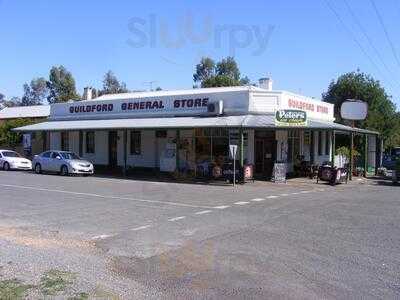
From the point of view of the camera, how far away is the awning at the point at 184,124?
86.9 ft

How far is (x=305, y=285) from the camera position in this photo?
7484mm

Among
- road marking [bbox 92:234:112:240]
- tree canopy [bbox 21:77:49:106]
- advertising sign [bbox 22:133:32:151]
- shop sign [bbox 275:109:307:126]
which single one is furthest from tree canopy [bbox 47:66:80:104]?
road marking [bbox 92:234:112:240]

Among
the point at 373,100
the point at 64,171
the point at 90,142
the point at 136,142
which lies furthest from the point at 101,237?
the point at 373,100

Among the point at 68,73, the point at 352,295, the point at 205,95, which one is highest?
the point at 68,73

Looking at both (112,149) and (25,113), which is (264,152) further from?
(25,113)

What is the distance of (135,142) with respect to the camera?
34.8m

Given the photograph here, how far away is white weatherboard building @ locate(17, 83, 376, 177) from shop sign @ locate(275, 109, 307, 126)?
0.22 ft

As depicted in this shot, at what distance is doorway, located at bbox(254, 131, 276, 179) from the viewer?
30.3 m

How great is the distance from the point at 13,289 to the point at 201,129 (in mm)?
24770

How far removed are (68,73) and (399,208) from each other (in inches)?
3343

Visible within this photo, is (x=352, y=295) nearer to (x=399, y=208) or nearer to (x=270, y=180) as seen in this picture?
(x=399, y=208)

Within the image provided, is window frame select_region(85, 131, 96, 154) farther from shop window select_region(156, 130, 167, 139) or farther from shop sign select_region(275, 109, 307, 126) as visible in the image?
shop sign select_region(275, 109, 307, 126)

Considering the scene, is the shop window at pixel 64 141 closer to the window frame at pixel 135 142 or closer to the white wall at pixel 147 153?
the window frame at pixel 135 142

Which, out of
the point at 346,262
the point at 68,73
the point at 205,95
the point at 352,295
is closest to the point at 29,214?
the point at 346,262
